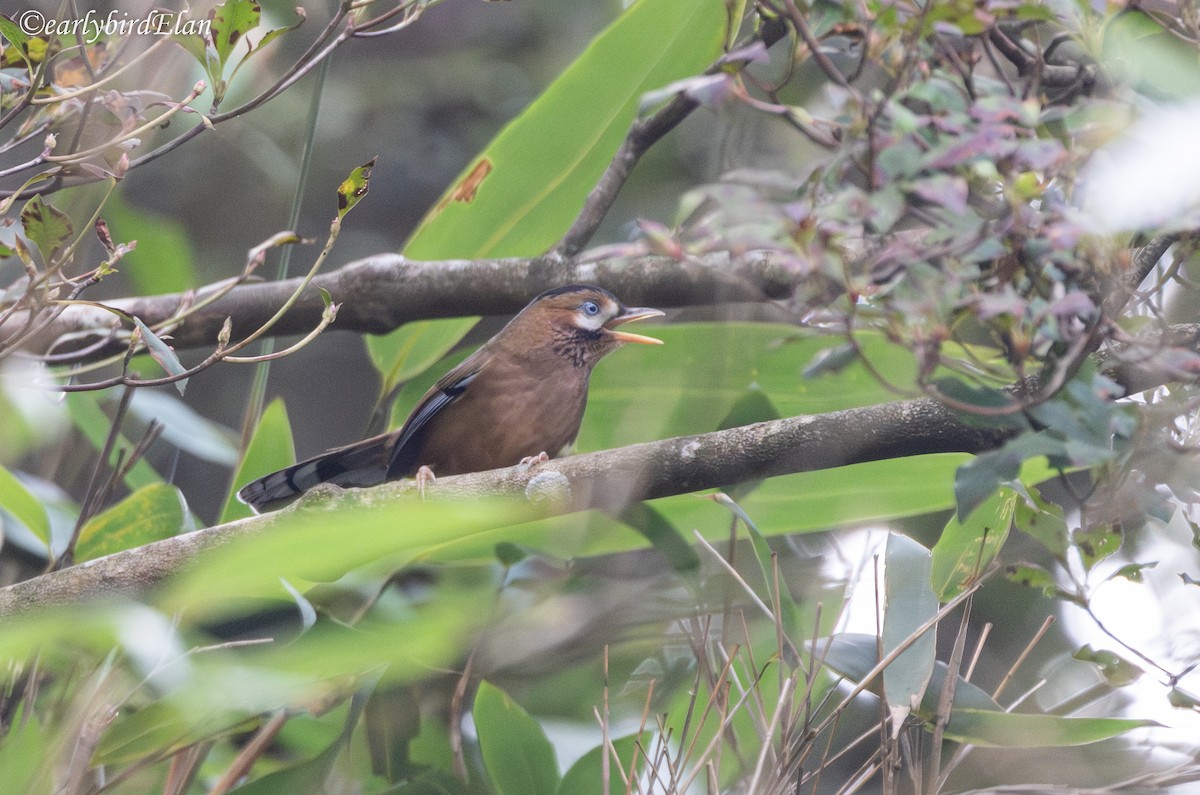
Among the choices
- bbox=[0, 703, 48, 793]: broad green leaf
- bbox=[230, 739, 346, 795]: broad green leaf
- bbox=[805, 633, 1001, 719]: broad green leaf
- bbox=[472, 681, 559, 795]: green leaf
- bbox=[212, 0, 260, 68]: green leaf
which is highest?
bbox=[212, 0, 260, 68]: green leaf

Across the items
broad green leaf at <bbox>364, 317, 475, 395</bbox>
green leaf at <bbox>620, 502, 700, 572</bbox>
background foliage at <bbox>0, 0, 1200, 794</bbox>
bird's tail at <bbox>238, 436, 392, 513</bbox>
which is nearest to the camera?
background foliage at <bbox>0, 0, 1200, 794</bbox>

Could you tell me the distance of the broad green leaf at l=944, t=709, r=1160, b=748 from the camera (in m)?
0.76

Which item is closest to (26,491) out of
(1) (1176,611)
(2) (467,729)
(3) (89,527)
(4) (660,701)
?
(3) (89,527)

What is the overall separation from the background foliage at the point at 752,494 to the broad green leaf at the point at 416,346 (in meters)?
0.12

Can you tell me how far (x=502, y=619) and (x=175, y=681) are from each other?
0.26 m

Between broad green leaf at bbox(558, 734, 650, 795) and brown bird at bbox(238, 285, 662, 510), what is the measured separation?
28cm

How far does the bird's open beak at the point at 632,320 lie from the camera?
3.52 ft

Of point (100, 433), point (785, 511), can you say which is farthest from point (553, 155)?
point (100, 433)

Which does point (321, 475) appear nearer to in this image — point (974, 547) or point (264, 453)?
point (264, 453)

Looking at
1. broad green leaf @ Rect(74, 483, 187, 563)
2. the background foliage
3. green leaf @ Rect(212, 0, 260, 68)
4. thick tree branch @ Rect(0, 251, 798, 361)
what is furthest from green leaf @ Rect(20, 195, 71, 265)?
broad green leaf @ Rect(74, 483, 187, 563)

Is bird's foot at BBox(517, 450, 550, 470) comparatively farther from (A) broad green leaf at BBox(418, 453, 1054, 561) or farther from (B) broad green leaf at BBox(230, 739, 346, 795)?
(B) broad green leaf at BBox(230, 739, 346, 795)

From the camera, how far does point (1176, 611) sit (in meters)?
0.75

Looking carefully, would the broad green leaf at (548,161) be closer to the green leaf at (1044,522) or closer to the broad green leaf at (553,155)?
the broad green leaf at (553,155)

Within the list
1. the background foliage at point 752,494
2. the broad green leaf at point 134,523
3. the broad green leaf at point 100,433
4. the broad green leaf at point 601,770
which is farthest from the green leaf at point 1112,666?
the broad green leaf at point 100,433
